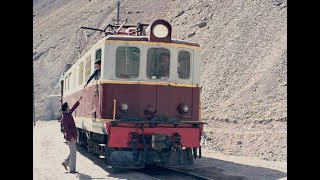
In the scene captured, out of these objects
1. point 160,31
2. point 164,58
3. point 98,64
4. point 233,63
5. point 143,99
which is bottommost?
point 143,99

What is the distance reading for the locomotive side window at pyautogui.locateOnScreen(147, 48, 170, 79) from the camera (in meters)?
11.7

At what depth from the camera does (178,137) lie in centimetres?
1135

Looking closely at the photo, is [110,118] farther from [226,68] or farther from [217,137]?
[226,68]

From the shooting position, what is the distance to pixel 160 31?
38.3 feet

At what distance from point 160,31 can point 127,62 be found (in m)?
1.12

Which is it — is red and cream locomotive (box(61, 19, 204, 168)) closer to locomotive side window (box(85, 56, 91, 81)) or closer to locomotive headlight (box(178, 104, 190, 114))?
locomotive headlight (box(178, 104, 190, 114))

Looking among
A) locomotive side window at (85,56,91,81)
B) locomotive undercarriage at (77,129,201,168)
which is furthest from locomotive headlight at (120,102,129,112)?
locomotive side window at (85,56,91,81)

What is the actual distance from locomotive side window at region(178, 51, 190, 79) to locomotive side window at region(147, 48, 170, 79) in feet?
1.15

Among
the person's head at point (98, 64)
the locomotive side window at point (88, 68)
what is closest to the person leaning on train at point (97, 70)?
the person's head at point (98, 64)

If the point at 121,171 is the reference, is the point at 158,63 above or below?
above

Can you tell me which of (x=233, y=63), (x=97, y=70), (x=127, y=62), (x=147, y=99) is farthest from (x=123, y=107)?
(x=233, y=63)

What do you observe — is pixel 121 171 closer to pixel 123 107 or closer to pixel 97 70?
pixel 123 107

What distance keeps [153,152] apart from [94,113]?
6.17 ft
